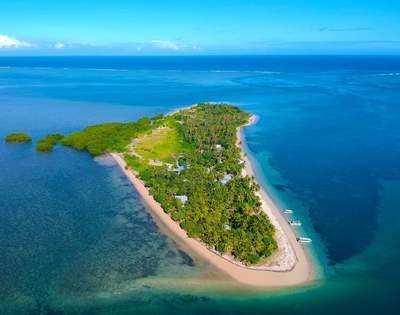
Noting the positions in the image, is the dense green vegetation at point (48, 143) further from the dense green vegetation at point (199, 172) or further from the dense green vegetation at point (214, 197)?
the dense green vegetation at point (214, 197)

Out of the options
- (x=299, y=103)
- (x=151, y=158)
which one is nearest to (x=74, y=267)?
(x=151, y=158)

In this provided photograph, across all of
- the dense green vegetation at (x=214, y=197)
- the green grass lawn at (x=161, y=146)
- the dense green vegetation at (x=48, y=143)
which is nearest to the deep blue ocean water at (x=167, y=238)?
the dense green vegetation at (x=48, y=143)

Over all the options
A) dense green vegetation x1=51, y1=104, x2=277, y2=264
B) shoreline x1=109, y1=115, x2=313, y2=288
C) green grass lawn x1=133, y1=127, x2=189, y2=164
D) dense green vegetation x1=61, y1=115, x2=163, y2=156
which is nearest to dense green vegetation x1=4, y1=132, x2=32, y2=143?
dense green vegetation x1=61, y1=115, x2=163, y2=156

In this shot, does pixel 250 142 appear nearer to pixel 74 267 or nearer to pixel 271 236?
pixel 271 236

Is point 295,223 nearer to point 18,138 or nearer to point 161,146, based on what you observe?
point 161,146

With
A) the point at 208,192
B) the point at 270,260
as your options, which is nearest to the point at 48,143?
the point at 208,192
